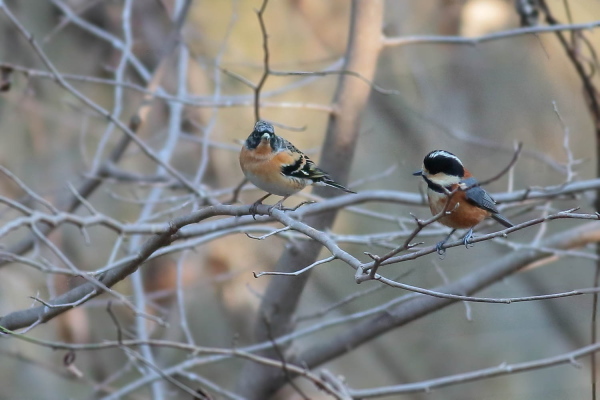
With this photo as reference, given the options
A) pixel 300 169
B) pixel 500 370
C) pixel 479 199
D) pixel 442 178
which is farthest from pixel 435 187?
pixel 500 370

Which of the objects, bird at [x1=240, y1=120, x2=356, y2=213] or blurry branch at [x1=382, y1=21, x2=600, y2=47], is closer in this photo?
bird at [x1=240, y1=120, x2=356, y2=213]

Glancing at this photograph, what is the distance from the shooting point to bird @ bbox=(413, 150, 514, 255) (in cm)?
295

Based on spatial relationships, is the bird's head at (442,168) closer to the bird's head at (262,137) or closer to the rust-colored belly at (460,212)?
the rust-colored belly at (460,212)

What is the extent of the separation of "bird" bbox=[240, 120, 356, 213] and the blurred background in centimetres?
341

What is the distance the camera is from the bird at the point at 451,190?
2.95 m

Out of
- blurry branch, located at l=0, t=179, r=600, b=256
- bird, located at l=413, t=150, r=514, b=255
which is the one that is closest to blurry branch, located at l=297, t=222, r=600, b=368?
blurry branch, located at l=0, t=179, r=600, b=256

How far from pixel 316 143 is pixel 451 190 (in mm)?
5010

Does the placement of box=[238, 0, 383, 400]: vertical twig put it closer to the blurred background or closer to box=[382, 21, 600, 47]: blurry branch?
box=[382, 21, 600, 47]: blurry branch

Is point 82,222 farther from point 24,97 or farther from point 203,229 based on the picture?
point 24,97

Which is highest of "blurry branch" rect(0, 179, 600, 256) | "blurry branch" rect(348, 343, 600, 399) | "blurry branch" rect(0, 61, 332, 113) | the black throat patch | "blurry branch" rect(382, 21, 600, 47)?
"blurry branch" rect(382, 21, 600, 47)

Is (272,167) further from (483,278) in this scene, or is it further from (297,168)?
(483,278)

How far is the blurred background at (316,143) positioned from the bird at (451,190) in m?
3.99

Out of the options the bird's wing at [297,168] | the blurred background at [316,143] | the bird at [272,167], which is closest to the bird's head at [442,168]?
the bird at [272,167]

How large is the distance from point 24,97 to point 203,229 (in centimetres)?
412
